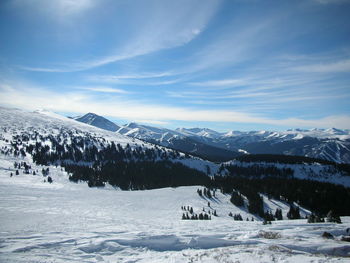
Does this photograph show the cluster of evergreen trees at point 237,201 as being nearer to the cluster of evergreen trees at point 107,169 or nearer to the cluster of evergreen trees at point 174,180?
the cluster of evergreen trees at point 174,180

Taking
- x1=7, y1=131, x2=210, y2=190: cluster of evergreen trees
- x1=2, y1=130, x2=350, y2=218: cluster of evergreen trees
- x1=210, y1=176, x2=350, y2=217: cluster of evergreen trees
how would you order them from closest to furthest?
1. x1=210, y1=176, x2=350, y2=217: cluster of evergreen trees
2. x1=2, y1=130, x2=350, y2=218: cluster of evergreen trees
3. x1=7, y1=131, x2=210, y2=190: cluster of evergreen trees

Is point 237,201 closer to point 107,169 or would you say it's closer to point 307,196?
point 307,196

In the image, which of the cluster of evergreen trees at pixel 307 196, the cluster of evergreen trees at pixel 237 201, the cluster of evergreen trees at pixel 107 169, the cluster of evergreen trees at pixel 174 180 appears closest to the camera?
the cluster of evergreen trees at pixel 237 201

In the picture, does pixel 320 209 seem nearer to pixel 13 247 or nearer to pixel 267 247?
pixel 267 247

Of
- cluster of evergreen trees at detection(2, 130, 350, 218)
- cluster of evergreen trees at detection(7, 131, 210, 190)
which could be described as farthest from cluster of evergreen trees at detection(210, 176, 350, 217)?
cluster of evergreen trees at detection(7, 131, 210, 190)

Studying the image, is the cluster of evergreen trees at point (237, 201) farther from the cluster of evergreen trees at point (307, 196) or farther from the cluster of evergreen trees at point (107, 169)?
the cluster of evergreen trees at point (107, 169)

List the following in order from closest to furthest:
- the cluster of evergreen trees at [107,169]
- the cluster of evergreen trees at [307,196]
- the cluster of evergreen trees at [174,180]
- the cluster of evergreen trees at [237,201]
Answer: the cluster of evergreen trees at [237,201]
the cluster of evergreen trees at [307,196]
the cluster of evergreen trees at [174,180]
the cluster of evergreen trees at [107,169]

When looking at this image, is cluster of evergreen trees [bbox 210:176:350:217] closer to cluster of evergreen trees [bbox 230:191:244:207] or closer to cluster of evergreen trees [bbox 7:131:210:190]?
cluster of evergreen trees [bbox 230:191:244:207]

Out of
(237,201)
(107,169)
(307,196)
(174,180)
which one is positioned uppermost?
(107,169)

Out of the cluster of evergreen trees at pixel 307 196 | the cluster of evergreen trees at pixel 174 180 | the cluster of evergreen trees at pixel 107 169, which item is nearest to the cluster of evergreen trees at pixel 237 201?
the cluster of evergreen trees at pixel 174 180

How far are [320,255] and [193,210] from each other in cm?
6062

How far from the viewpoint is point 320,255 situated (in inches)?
618

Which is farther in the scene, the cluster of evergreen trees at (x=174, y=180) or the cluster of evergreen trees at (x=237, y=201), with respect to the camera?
the cluster of evergreen trees at (x=174, y=180)

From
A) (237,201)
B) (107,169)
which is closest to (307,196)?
(237,201)
